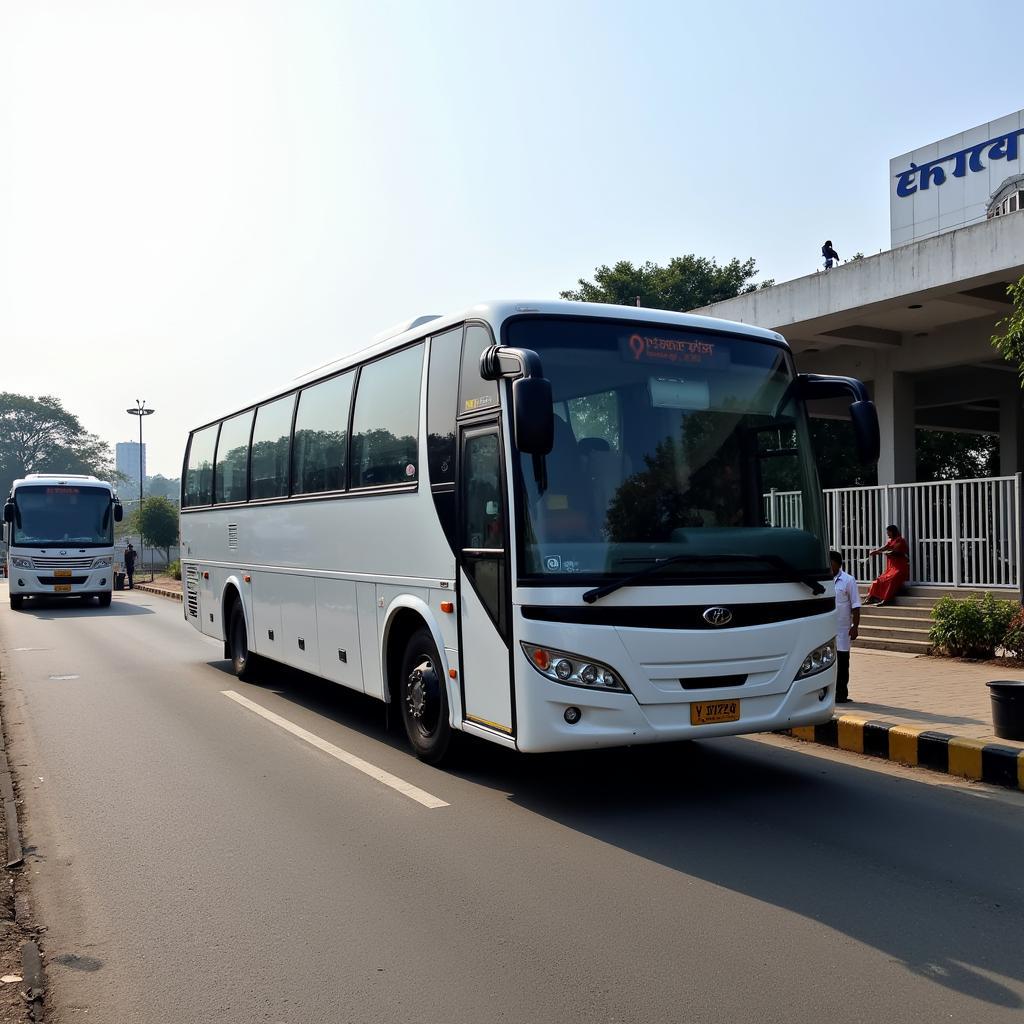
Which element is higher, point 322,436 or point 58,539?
point 322,436

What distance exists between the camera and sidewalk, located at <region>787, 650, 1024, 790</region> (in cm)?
734

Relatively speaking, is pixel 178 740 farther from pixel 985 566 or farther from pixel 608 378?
pixel 985 566

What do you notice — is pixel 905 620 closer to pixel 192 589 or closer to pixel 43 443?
pixel 192 589

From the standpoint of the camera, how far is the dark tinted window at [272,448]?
34.0ft

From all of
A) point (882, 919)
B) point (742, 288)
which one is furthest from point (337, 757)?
point (742, 288)

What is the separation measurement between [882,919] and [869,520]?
40.6 feet

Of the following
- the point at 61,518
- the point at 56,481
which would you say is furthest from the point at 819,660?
the point at 56,481

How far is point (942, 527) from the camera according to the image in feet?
48.2

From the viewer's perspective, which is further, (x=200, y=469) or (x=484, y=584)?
(x=200, y=469)

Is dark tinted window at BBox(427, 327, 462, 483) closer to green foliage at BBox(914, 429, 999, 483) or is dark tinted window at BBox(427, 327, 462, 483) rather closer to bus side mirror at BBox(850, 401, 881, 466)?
bus side mirror at BBox(850, 401, 881, 466)

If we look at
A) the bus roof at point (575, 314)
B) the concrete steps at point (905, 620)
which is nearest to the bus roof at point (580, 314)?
the bus roof at point (575, 314)

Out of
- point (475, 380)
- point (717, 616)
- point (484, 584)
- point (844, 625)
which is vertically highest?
point (475, 380)

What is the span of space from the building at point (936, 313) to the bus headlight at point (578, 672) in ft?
30.3

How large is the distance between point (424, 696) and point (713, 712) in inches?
83.5
